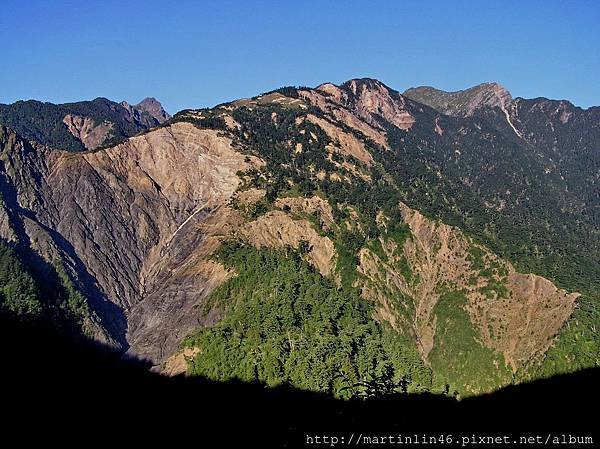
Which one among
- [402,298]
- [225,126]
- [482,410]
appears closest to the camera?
[482,410]

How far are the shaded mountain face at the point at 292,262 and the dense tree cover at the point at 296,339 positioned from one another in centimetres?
35

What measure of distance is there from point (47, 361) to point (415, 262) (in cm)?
8954

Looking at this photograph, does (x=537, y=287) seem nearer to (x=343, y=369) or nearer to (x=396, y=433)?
(x=343, y=369)

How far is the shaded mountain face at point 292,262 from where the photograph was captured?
111125mm

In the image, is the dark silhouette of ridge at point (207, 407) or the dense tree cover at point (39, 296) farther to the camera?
the dense tree cover at point (39, 296)

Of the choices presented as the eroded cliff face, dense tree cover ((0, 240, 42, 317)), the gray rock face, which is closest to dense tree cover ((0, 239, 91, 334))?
dense tree cover ((0, 240, 42, 317))

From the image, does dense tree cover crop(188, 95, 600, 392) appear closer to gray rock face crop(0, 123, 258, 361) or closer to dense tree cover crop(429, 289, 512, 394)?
dense tree cover crop(429, 289, 512, 394)

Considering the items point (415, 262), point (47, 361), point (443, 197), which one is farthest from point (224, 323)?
point (443, 197)

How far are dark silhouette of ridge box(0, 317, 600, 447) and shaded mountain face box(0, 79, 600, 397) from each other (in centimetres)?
405

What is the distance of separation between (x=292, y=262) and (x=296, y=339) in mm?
30398

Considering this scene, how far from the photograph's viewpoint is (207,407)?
97.3 meters

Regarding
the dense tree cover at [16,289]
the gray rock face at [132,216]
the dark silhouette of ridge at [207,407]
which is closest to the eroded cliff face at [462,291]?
the dark silhouette of ridge at [207,407]

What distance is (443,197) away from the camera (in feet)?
624

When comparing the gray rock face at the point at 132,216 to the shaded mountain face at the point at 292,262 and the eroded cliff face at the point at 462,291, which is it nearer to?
the shaded mountain face at the point at 292,262
